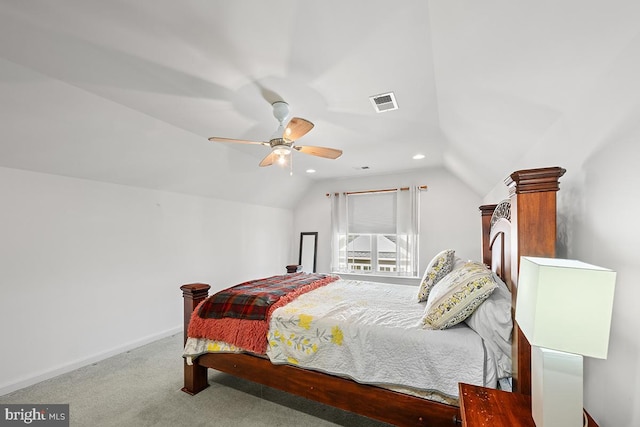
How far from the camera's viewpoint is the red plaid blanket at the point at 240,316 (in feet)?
6.97

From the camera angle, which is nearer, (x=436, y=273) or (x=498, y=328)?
(x=498, y=328)

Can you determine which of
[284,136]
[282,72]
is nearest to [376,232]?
[284,136]

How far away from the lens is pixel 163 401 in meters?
2.25

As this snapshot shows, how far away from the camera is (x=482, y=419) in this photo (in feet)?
3.45

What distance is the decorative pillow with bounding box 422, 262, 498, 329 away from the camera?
5.31 ft

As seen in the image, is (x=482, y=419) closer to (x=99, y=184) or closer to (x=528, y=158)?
(x=528, y=158)

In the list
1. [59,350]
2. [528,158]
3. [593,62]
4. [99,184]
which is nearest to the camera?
[593,62]

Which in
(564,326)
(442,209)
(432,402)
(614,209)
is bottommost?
(432,402)

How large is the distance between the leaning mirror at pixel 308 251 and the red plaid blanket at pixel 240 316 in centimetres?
316

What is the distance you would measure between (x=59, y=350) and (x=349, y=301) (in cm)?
292

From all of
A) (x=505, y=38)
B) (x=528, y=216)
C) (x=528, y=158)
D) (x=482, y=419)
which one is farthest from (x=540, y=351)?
(x=528, y=158)

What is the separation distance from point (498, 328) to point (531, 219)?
64 centimetres

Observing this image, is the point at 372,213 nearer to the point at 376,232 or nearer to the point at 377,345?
the point at 376,232

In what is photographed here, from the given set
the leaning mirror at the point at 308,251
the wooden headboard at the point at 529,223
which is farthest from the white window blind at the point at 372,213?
the wooden headboard at the point at 529,223
